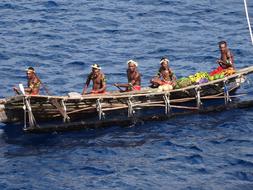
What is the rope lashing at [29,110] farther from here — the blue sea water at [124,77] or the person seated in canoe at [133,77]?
the person seated in canoe at [133,77]

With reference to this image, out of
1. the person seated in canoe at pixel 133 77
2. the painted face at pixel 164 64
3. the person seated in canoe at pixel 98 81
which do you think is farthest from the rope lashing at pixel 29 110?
the painted face at pixel 164 64

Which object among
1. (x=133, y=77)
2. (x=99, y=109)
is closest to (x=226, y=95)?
(x=133, y=77)

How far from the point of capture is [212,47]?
39.7m

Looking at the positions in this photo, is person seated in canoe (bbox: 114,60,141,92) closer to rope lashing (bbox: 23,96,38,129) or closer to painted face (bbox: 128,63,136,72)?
painted face (bbox: 128,63,136,72)

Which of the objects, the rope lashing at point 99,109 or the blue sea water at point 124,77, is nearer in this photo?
the blue sea water at point 124,77

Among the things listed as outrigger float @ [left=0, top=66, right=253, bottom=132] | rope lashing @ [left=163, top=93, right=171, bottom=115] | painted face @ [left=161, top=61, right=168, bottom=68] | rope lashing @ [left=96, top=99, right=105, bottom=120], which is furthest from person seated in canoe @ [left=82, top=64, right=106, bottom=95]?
painted face @ [left=161, top=61, right=168, bottom=68]

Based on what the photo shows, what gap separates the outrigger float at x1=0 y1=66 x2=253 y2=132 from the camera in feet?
91.8

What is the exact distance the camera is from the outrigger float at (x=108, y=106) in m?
28.0

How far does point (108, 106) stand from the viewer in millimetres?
29016

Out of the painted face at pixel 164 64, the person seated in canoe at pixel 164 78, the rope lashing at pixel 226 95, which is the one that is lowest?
the rope lashing at pixel 226 95

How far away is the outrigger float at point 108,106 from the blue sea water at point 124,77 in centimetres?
41

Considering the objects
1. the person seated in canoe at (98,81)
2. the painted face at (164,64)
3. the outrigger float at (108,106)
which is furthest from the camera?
the painted face at (164,64)

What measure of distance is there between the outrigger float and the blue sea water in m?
0.41

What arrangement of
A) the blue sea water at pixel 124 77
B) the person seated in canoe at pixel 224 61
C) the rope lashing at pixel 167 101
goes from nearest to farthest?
1. the blue sea water at pixel 124 77
2. the rope lashing at pixel 167 101
3. the person seated in canoe at pixel 224 61
